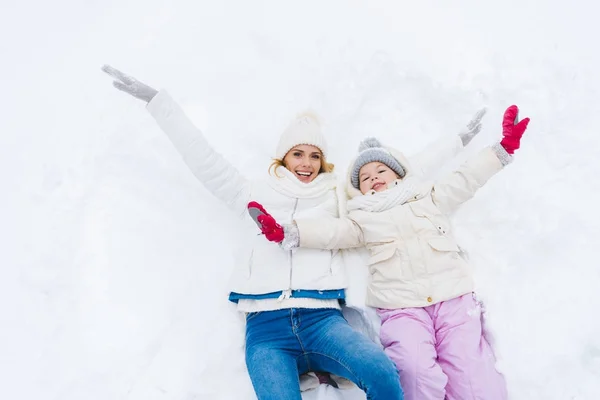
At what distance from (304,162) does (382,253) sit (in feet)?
2.41

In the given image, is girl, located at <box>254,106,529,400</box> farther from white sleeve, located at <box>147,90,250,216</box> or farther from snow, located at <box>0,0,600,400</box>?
white sleeve, located at <box>147,90,250,216</box>

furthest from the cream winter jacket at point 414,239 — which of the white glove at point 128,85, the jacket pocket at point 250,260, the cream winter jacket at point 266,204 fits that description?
the white glove at point 128,85

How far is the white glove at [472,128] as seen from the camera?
9.46ft

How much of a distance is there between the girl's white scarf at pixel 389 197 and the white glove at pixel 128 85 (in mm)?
1308

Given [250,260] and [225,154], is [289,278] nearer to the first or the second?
[250,260]

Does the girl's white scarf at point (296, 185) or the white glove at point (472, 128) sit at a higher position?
the white glove at point (472, 128)

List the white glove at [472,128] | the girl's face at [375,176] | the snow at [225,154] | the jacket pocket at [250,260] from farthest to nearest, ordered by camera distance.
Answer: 1. the white glove at [472,128]
2. the girl's face at [375,176]
3. the jacket pocket at [250,260]
4. the snow at [225,154]

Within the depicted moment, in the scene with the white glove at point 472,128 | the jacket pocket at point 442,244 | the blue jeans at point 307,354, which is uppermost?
the white glove at point 472,128

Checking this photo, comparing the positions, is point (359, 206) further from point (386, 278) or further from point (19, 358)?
point (19, 358)

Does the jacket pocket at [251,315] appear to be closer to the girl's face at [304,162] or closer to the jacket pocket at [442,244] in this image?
the girl's face at [304,162]

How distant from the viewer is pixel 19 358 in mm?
2285

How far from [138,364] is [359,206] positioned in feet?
4.67

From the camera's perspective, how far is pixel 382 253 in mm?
2326

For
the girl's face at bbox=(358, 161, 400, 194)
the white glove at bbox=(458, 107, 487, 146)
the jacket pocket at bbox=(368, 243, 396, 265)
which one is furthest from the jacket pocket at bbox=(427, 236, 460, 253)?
the white glove at bbox=(458, 107, 487, 146)
